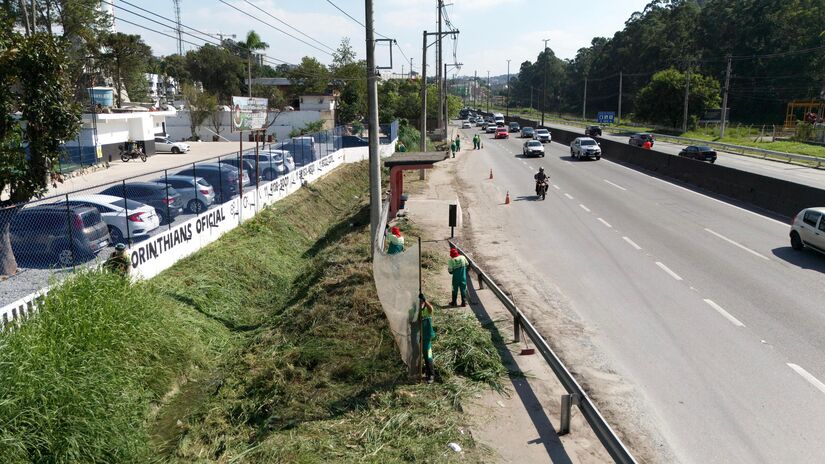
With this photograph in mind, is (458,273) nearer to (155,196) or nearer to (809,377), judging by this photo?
(809,377)

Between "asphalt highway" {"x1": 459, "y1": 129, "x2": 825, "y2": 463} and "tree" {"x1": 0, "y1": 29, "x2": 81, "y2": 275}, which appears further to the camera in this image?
"tree" {"x1": 0, "y1": 29, "x2": 81, "y2": 275}

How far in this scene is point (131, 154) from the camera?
44656mm

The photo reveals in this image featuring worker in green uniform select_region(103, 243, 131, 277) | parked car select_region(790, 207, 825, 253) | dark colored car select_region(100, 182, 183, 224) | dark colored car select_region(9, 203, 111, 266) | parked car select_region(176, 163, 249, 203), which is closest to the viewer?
worker in green uniform select_region(103, 243, 131, 277)

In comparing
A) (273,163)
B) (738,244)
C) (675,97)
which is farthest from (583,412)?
(675,97)

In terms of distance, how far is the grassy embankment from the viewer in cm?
835

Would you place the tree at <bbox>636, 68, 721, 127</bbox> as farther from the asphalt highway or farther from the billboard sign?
the asphalt highway

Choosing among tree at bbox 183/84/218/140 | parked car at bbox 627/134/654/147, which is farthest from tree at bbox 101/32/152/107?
parked car at bbox 627/134/654/147

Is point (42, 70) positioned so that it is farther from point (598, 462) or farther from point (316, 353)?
point (598, 462)

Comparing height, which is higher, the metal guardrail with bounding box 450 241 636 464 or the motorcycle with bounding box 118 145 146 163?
the motorcycle with bounding box 118 145 146 163

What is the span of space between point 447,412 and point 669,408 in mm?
3158

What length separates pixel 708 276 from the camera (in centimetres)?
1563

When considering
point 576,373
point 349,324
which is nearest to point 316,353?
point 349,324

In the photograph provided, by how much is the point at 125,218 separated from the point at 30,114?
4.16 meters

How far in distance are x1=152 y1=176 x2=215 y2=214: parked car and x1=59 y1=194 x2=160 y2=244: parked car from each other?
131 inches
